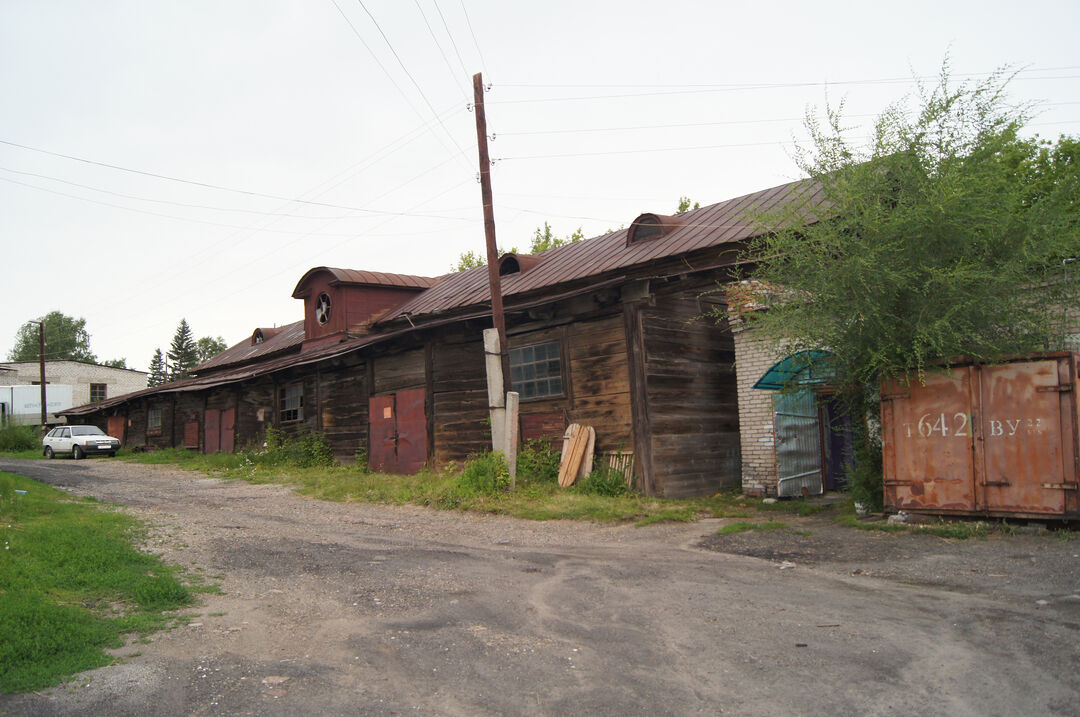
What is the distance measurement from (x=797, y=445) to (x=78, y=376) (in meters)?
58.2

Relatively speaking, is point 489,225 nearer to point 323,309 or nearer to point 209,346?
point 323,309

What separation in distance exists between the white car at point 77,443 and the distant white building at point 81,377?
1103 inches

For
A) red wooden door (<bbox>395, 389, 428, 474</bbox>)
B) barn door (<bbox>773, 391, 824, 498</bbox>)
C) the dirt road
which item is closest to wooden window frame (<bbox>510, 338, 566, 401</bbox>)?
red wooden door (<bbox>395, 389, 428, 474</bbox>)

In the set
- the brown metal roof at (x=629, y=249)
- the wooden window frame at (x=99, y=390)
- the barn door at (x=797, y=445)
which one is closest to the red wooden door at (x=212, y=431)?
the brown metal roof at (x=629, y=249)

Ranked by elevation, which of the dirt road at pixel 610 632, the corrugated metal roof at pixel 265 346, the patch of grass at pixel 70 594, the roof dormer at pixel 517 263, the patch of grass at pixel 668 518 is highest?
the roof dormer at pixel 517 263

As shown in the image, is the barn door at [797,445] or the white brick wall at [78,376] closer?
the barn door at [797,445]

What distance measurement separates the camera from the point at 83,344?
281ft

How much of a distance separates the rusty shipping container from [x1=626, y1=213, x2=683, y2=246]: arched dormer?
7766 mm

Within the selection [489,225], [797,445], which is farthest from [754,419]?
[489,225]

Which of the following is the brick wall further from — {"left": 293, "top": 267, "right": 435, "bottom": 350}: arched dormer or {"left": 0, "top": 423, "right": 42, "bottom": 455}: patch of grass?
{"left": 0, "top": 423, "right": 42, "bottom": 455}: patch of grass

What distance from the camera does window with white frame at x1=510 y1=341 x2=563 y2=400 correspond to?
1513cm

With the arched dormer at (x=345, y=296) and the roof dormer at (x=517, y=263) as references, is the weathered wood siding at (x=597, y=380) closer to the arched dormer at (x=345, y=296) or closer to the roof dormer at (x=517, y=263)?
the roof dormer at (x=517, y=263)

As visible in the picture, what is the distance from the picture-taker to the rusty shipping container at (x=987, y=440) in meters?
8.29

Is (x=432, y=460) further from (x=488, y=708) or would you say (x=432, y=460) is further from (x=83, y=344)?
(x=83, y=344)
